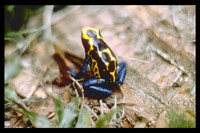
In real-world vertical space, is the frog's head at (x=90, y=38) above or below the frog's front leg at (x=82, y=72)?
above

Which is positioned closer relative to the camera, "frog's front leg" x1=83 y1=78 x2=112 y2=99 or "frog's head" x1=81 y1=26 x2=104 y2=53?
"frog's front leg" x1=83 y1=78 x2=112 y2=99

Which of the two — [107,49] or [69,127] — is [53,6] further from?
[69,127]

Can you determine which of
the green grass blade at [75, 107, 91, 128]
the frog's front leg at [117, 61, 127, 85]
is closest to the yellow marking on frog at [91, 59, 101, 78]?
the frog's front leg at [117, 61, 127, 85]

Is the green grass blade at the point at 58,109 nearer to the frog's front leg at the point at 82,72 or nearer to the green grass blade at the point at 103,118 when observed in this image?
the green grass blade at the point at 103,118

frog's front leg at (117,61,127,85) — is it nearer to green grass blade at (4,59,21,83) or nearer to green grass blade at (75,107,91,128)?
green grass blade at (75,107,91,128)

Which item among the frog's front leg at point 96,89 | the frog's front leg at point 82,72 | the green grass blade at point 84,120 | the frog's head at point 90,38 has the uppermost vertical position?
the frog's head at point 90,38

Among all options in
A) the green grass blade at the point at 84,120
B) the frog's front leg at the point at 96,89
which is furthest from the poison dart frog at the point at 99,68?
the green grass blade at the point at 84,120

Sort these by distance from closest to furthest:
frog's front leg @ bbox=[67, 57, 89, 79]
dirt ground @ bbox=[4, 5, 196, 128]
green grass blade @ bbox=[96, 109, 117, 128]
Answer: green grass blade @ bbox=[96, 109, 117, 128] < dirt ground @ bbox=[4, 5, 196, 128] < frog's front leg @ bbox=[67, 57, 89, 79]
